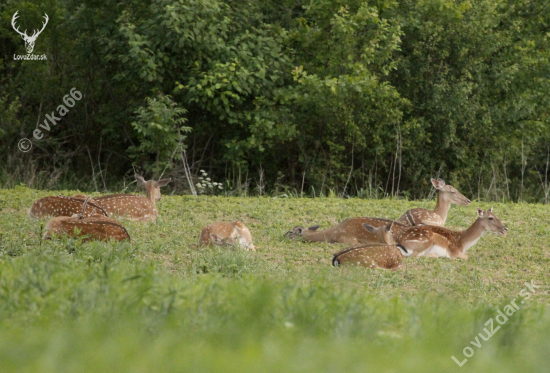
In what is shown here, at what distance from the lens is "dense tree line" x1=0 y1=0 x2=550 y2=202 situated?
17922mm

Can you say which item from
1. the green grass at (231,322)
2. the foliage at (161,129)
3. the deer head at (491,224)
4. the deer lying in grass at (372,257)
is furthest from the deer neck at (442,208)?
the foliage at (161,129)

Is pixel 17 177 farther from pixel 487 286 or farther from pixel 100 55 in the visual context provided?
pixel 487 286

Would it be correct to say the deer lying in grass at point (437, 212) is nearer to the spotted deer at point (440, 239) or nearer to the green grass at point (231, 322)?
the spotted deer at point (440, 239)

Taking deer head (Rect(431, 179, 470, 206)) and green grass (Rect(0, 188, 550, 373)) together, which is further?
deer head (Rect(431, 179, 470, 206))

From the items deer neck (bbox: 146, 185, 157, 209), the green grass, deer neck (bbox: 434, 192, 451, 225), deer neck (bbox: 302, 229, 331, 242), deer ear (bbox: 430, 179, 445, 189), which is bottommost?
deer neck (bbox: 146, 185, 157, 209)

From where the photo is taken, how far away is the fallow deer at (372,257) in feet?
28.3

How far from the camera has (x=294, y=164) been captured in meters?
19.6

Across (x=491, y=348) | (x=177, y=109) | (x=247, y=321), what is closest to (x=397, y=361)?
(x=491, y=348)

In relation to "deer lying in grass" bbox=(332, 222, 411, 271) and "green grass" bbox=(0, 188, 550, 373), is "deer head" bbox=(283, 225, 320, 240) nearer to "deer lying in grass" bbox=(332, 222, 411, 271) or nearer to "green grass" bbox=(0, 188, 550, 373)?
"deer lying in grass" bbox=(332, 222, 411, 271)

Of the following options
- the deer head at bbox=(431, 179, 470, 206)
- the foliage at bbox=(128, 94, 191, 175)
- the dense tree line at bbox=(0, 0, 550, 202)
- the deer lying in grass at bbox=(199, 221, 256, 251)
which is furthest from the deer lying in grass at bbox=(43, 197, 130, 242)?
the dense tree line at bbox=(0, 0, 550, 202)

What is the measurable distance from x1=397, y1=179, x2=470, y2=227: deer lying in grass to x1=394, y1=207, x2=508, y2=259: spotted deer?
1.11 m

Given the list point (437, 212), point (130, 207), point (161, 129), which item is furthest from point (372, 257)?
point (161, 129)

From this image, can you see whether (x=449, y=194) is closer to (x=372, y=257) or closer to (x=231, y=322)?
(x=372, y=257)

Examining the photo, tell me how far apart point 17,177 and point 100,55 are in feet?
15.7
